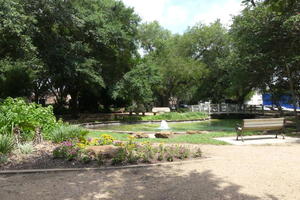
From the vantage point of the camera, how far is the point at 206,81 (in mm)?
42125

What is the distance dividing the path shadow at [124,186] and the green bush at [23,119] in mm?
2811

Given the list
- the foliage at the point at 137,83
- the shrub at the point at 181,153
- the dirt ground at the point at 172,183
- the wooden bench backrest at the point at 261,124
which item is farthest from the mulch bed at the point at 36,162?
the foliage at the point at 137,83

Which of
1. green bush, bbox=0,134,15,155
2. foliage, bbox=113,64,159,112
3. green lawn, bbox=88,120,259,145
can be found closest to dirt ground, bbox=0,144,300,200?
green bush, bbox=0,134,15,155

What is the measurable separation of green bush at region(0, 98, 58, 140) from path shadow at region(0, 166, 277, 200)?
9.22 feet

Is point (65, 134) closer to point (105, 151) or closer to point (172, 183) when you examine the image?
point (105, 151)

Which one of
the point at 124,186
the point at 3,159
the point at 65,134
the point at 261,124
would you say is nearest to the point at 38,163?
the point at 3,159

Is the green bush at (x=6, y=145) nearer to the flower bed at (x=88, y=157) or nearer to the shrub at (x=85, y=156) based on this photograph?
the flower bed at (x=88, y=157)

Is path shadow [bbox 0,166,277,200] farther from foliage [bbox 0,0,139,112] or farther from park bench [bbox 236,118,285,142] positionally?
foliage [bbox 0,0,139,112]

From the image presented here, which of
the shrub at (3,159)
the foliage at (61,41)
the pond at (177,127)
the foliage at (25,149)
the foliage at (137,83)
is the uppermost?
the foliage at (61,41)

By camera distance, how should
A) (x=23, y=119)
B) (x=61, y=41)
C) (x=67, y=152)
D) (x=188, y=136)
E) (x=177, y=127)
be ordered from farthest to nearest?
1. (x=61, y=41)
2. (x=177, y=127)
3. (x=188, y=136)
4. (x=23, y=119)
5. (x=67, y=152)

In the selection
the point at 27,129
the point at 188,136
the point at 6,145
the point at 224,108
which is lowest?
the point at 188,136

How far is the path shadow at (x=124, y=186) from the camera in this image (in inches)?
166

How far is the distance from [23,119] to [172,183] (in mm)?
5466

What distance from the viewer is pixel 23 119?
7.89 m
